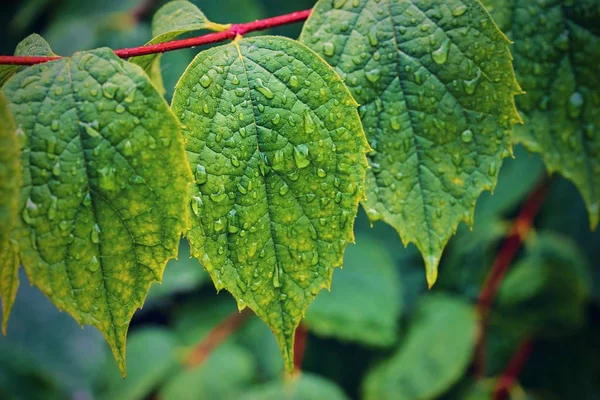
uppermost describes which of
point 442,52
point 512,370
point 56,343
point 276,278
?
point 442,52

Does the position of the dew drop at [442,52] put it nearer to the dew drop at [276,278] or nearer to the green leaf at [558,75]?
the green leaf at [558,75]

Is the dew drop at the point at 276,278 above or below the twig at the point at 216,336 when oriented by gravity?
above

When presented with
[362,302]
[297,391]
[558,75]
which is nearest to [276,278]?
[558,75]

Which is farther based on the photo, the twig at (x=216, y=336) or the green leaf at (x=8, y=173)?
the twig at (x=216, y=336)

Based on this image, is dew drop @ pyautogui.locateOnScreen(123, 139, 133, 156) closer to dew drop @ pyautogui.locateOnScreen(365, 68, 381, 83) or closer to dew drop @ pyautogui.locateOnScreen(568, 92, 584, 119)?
dew drop @ pyautogui.locateOnScreen(365, 68, 381, 83)

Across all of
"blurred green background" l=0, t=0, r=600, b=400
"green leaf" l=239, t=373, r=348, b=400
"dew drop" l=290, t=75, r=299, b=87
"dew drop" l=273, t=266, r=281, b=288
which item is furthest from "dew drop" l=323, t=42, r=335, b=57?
"green leaf" l=239, t=373, r=348, b=400

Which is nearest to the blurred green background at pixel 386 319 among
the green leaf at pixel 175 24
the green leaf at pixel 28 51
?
the green leaf at pixel 175 24

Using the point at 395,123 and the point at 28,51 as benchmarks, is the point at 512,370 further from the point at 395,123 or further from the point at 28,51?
the point at 28,51
